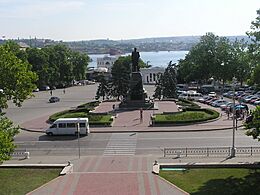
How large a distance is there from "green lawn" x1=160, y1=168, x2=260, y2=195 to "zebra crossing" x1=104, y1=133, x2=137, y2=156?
751 cm

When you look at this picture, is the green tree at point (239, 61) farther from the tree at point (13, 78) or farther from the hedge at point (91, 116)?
the tree at point (13, 78)

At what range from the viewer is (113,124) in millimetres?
43625

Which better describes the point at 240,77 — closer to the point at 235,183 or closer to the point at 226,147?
the point at 226,147

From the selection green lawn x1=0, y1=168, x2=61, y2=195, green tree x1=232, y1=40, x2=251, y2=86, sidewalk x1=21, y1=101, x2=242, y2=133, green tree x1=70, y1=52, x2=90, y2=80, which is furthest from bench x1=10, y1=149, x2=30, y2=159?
green tree x1=70, y1=52, x2=90, y2=80

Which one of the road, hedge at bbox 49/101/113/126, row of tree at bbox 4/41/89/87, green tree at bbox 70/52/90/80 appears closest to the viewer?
the road

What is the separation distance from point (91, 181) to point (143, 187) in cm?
323

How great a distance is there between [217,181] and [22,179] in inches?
455

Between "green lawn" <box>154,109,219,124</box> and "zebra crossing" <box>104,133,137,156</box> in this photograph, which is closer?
"zebra crossing" <box>104,133,137,156</box>

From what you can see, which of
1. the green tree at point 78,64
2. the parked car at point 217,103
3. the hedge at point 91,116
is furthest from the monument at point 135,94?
the green tree at point 78,64

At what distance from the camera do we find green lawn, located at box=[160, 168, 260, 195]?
22125 mm

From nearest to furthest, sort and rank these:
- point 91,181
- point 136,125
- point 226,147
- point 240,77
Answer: point 91,181
point 226,147
point 136,125
point 240,77

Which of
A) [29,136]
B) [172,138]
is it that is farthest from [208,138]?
[29,136]

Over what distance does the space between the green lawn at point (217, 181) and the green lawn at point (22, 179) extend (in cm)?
714

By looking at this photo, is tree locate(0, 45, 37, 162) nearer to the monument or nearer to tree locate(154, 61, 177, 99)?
the monument
